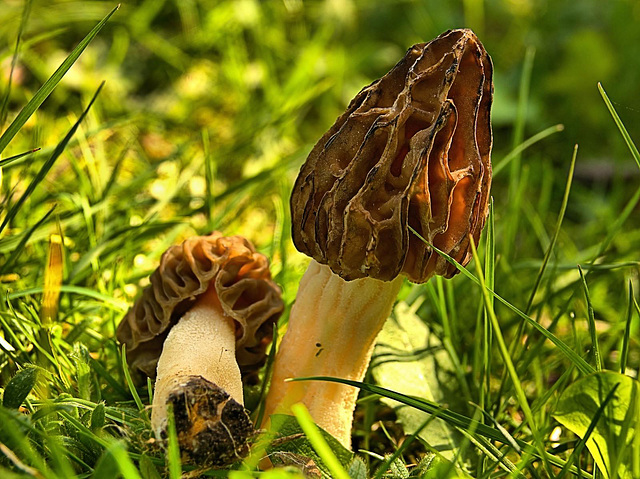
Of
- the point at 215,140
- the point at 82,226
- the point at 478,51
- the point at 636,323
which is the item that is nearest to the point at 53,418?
the point at 82,226

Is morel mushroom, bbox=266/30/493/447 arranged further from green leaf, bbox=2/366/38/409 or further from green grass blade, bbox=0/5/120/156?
green leaf, bbox=2/366/38/409

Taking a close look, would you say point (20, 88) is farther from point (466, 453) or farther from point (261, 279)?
point (466, 453)

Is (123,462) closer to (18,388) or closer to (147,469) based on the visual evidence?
(147,469)

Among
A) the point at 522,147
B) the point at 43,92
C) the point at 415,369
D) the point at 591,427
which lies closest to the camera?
the point at 591,427

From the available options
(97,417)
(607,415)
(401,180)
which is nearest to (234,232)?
(401,180)

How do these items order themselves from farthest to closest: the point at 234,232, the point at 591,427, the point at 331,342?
the point at 234,232 < the point at 331,342 < the point at 591,427

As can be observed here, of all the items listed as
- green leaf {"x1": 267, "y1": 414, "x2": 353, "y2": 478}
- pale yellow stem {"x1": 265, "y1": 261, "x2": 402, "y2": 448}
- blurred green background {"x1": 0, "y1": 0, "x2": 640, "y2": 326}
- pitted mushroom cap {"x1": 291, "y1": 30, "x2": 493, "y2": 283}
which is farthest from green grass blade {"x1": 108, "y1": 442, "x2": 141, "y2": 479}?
blurred green background {"x1": 0, "y1": 0, "x2": 640, "y2": 326}

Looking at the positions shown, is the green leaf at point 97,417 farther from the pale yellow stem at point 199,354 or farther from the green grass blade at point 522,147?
the green grass blade at point 522,147
